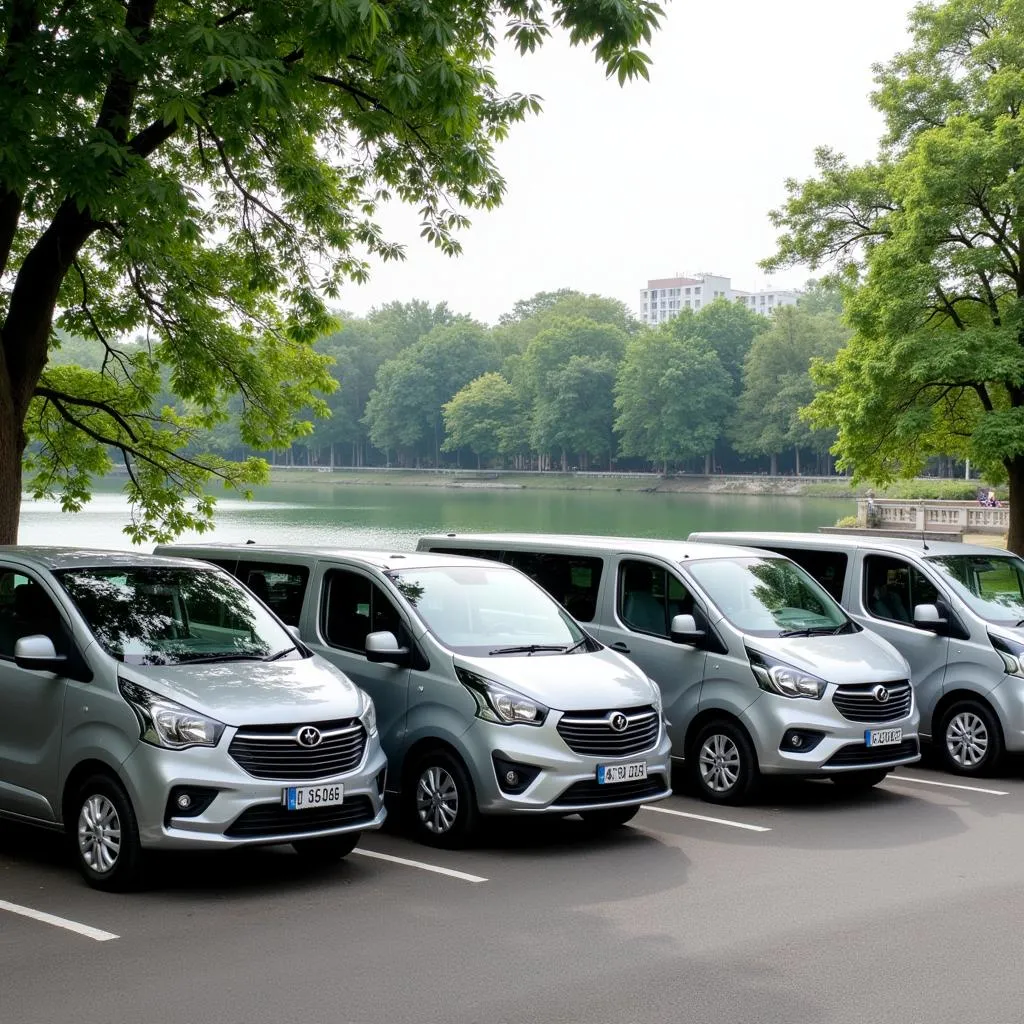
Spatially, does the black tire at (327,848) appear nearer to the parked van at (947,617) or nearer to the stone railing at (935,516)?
the parked van at (947,617)

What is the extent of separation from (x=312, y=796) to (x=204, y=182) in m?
13.5

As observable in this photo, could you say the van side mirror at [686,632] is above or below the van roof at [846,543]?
below

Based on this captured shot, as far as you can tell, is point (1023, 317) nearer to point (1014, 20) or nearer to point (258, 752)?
point (1014, 20)

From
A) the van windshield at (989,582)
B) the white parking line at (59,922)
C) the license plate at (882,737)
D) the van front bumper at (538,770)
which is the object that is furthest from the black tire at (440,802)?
the van windshield at (989,582)

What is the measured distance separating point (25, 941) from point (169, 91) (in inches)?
272

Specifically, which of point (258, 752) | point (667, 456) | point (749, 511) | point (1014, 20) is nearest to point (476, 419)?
point (667, 456)

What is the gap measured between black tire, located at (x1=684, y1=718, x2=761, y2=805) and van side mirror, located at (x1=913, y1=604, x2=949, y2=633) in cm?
268

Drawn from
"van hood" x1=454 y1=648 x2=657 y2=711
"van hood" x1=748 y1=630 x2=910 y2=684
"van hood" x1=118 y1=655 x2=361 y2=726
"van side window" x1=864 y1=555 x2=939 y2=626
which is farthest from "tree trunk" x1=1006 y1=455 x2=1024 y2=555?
"van hood" x1=118 y1=655 x2=361 y2=726

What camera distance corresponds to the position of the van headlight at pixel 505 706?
881 centimetres

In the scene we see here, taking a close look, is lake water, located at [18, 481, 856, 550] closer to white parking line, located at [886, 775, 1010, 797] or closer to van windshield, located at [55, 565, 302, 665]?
white parking line, located at [886, 775, 1010, 797]

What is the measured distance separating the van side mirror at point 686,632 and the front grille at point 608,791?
6.76 ft

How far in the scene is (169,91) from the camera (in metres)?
10.8

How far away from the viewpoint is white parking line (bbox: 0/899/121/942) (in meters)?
6.64

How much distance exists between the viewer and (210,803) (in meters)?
7.36
